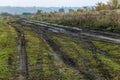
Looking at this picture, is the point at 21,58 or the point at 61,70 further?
the point at 21,58

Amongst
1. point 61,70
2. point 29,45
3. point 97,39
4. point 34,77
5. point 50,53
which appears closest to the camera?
point 34,77

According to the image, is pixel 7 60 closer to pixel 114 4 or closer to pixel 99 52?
pixel 99 52

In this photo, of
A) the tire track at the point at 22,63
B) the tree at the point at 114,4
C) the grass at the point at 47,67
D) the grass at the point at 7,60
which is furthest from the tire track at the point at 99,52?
the tree at the point at 114,4

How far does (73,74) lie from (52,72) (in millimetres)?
937

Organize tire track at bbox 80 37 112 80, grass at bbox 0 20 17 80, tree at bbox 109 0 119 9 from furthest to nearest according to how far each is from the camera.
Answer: tree at bbox 109 0 119 9
grass at bbox 0 20 17 80
tire track at bbox 80 37 112 80

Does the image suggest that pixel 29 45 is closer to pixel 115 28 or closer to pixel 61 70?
pixel 61 70

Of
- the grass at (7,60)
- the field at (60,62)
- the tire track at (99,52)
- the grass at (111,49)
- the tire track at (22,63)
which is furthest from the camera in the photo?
the grass at (111,49)

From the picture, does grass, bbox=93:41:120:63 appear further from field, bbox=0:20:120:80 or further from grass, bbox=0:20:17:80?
grass, bbox=0:20:17:80

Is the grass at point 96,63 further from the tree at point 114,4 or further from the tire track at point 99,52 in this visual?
the tree at point 114,4

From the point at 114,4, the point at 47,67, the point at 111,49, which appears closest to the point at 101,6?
the point at 114,4

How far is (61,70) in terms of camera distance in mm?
→ 13852

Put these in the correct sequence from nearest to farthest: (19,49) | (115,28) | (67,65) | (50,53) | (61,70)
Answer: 1. (61,70)
2. (67,65)
3. (50,53)
4. (19,49)
5. (115,28)

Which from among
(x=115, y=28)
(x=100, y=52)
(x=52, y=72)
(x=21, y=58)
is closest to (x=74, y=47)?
(x=100, y=52)

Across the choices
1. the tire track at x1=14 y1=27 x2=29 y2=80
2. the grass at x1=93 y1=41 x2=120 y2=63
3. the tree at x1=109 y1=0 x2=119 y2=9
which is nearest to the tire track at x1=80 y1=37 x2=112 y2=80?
the grass at x1=93 y1=41 x2=120 y2=63
